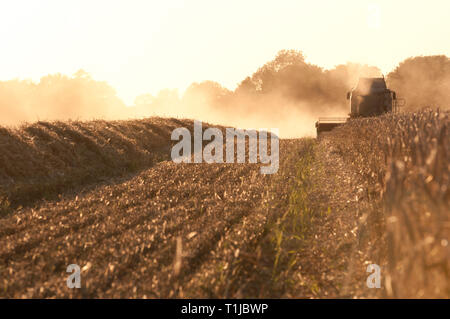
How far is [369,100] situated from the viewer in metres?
25.5

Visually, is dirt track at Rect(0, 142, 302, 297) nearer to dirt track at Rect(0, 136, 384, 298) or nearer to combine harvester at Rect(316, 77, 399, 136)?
dirt track at Rect(0, 136, 384, 298)

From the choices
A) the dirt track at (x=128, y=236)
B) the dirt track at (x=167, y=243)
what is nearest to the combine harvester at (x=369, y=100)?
the dirt track at (x=167, y=243)

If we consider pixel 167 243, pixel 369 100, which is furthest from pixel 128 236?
pixel 369 100

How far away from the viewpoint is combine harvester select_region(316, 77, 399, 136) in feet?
82.7

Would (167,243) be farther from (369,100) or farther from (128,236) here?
(369,100)

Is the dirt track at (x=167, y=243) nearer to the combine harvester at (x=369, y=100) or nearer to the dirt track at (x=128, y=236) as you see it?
the dirt track at (x=128, y=236)

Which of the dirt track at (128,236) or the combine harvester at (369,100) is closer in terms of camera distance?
the dirt track at (128,236)

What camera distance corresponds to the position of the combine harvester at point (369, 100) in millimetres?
25219

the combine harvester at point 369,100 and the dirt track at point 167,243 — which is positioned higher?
the combine harvester at point 369,100
